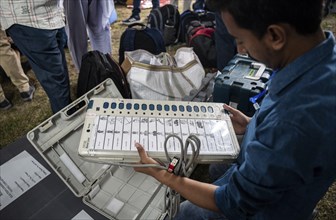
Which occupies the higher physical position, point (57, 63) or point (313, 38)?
point (313, 38)

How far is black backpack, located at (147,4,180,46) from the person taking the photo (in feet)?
8.05

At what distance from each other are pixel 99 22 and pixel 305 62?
1.58 m

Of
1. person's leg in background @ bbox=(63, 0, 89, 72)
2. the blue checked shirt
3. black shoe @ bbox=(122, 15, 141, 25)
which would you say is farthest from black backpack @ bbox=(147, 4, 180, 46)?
the blue checked shirt

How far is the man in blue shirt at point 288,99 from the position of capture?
444 mm

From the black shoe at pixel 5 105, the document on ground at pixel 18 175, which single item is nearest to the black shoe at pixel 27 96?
the black shoe at pixel 5 105

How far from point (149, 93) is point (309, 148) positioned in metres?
1.04

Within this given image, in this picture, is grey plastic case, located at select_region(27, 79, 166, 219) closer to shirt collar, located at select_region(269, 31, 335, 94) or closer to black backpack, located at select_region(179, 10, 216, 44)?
shirt collar, located at select_region(269, 31, 335, 94)

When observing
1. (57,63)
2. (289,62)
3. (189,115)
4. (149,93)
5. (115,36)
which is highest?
(289,62)

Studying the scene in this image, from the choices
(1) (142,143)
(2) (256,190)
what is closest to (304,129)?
(2) (256,190)

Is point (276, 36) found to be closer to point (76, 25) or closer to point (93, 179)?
point (93, 179)

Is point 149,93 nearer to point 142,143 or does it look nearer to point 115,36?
point 142,143

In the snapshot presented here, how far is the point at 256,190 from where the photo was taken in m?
0.52

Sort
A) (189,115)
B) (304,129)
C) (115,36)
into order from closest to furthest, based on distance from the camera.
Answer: (304,129) < (189,115) < (115,36)

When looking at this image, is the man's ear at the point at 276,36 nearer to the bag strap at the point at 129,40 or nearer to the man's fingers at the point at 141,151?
the man's fingers at the point at 141,151
